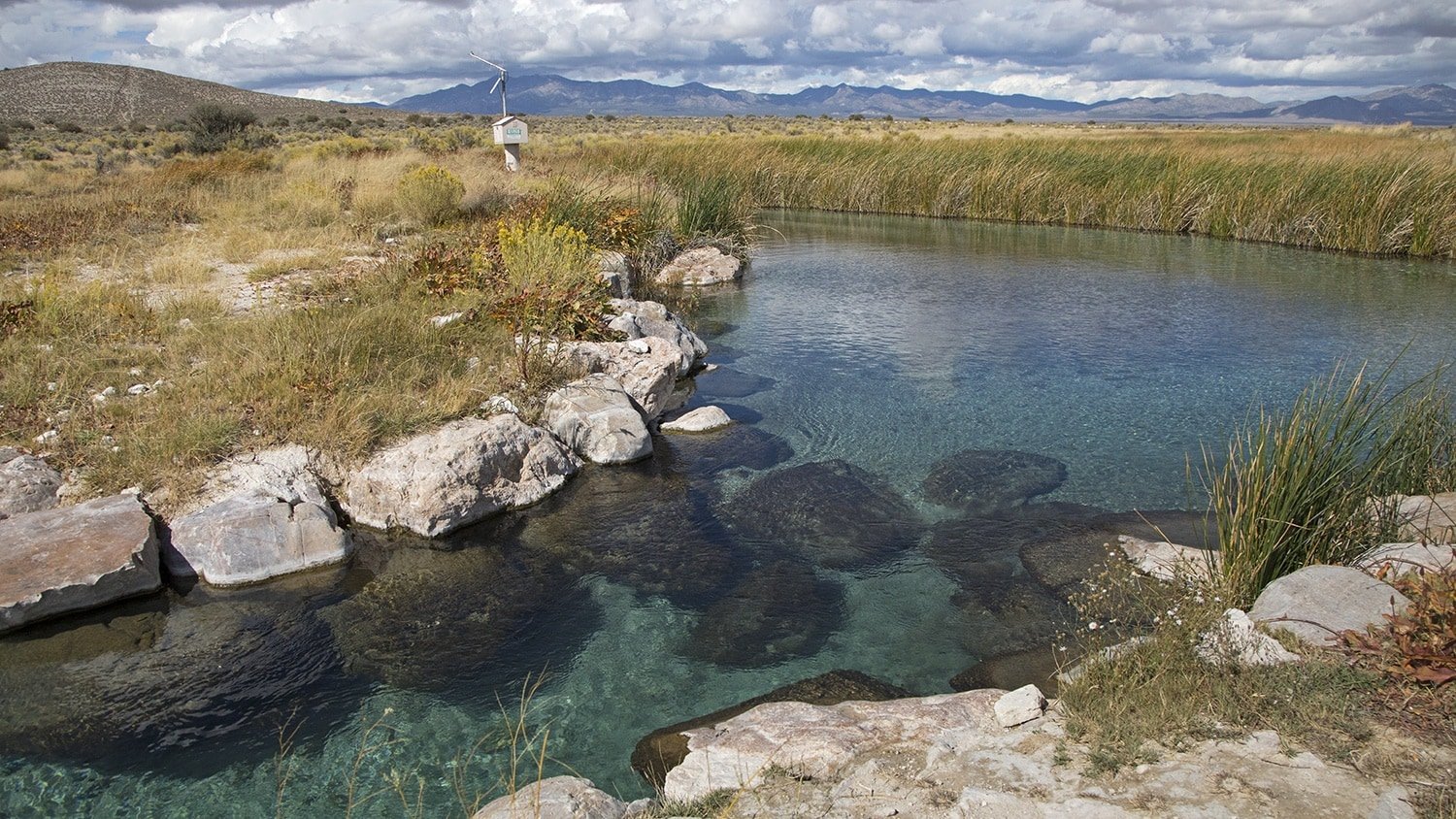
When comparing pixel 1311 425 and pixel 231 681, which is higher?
pixel 1311 425

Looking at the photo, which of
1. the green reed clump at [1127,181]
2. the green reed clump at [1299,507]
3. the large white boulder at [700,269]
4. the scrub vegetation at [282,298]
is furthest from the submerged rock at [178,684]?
the green reed clump at [1127,181]

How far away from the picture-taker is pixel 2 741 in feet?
13.7

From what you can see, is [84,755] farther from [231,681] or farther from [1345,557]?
[1345,557]

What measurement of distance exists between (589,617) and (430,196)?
33.8 ft

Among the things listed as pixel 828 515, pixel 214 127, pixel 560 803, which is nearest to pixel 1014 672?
pixel 828 515

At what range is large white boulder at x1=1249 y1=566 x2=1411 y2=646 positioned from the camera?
375 cm

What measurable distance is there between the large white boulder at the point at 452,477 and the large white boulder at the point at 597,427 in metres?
0.58

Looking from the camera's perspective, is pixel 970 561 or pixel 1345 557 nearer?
pixel 1345 557

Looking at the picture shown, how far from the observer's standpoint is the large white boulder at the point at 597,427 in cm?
755

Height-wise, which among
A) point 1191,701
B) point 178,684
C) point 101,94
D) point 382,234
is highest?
point 101,94

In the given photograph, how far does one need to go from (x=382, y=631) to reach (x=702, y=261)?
11.5m

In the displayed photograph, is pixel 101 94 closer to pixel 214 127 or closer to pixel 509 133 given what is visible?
pixel 214 127

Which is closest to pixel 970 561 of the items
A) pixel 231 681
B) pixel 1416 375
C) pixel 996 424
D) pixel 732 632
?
pixel 732 632

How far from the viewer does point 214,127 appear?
1156 inches
